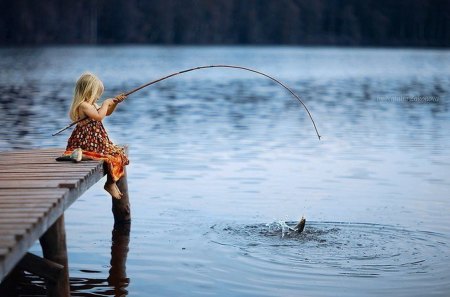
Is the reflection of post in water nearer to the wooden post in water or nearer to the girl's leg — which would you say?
the wooden post in water

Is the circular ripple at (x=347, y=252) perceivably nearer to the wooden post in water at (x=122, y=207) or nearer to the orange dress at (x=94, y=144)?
the wooden post in water at (x=122, y=207)

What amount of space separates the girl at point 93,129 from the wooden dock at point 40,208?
10.5 inches

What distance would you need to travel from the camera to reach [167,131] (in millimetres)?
20484

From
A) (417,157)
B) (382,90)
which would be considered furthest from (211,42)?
(417,157)

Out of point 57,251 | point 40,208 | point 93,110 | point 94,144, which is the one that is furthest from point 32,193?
point 94,144

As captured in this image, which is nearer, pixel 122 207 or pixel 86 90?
pixel 86 90

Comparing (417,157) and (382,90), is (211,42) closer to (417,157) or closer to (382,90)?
(382,90)

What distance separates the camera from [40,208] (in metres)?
6.46

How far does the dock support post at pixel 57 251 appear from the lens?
23.7 ft

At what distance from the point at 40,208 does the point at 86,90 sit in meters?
2.72

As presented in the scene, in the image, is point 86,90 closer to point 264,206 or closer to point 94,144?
point 94,144

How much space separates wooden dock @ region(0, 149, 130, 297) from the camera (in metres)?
5.81

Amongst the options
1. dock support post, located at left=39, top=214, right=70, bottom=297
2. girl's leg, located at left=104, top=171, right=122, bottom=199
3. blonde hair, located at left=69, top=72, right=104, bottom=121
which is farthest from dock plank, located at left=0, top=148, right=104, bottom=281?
blonde hair, located at left=69, top=72, right=104, bottom=121

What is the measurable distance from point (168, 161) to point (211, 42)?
132693mm
